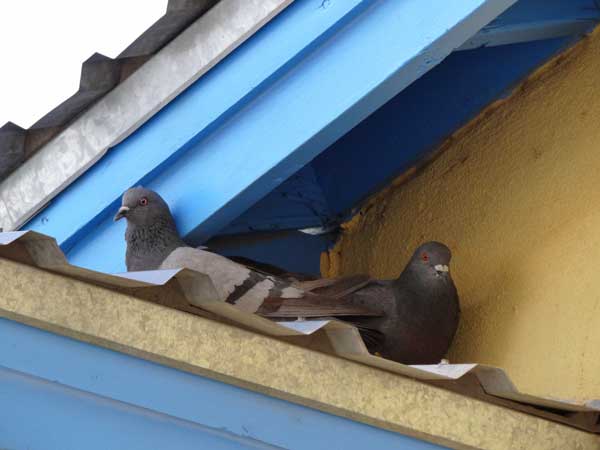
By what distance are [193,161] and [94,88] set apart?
11.6 inches

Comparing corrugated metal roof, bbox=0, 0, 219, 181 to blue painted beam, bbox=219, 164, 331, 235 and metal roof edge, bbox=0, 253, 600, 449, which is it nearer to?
blue painted beam, bbox=219, 164, 331, 235

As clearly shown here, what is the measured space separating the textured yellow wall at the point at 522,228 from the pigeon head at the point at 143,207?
881mm

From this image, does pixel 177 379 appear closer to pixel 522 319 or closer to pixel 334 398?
pixel 334 398

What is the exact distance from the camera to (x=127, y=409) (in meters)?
2.36

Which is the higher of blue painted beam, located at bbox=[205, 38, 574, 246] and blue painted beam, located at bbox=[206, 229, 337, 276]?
blue painted beam, located at bbox=[205, 38, 574, 246]

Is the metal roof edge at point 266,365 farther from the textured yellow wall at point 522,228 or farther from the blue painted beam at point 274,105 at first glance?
the blue painted beam at point 274,105

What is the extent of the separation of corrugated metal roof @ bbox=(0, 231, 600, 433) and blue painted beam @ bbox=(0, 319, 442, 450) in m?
0.12

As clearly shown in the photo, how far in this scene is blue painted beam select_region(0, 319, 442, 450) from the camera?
7.56 ft

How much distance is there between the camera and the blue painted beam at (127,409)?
2305mm

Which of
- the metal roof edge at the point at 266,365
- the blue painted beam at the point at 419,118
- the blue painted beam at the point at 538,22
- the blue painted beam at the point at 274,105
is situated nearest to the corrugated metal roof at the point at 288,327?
the metal roof edge at the point at 266,365

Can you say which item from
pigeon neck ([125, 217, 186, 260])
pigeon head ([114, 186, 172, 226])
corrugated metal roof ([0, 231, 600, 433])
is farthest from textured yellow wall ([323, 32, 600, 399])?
pigeon head ([114, 186, 172, 226])

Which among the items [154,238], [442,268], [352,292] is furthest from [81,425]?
[442,268]

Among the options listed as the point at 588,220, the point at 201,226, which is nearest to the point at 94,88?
the point at 201,226

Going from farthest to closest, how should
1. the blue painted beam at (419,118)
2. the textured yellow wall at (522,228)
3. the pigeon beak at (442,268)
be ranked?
the blue painted beam at (419,118) → the pigeon beak at (442,268) → the textured yellow wall at (522,228)
